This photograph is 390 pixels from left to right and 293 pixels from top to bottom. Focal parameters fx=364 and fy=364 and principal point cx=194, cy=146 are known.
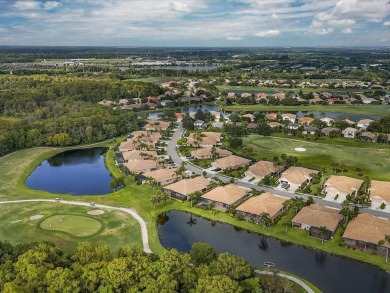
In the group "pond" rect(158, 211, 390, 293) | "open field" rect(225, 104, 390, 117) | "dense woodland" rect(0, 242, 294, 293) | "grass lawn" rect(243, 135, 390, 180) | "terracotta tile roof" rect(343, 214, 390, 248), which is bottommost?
"pond" rect(158, 211, 390, 293)

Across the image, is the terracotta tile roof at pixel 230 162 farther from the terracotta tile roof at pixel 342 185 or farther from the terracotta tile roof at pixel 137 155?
the terracotta tile roof at pixel 342 185

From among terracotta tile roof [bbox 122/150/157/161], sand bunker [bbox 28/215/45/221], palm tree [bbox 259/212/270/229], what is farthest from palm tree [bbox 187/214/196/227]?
terracotta tile roof [bbox 122/150/157/161]

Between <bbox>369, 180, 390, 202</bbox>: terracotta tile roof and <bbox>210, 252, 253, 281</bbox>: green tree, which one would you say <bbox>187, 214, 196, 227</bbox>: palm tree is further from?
<bbox>369, 180, 390, 202</bbox>: terracotta tile roof

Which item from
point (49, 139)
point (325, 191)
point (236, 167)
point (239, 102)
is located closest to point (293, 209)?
point (325, 191)

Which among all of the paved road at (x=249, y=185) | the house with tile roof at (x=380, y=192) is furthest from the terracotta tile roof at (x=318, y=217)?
the house with tile roof at (x=380, y=192)

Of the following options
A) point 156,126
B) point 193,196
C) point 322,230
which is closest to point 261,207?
point 322,230

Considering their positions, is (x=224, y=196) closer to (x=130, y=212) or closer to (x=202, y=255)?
(x=130, y=212)

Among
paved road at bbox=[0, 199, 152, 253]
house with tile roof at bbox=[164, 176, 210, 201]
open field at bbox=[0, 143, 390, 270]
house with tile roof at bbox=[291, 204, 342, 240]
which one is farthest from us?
house with tile roof at bbox=[164, 176, 210, 201]
